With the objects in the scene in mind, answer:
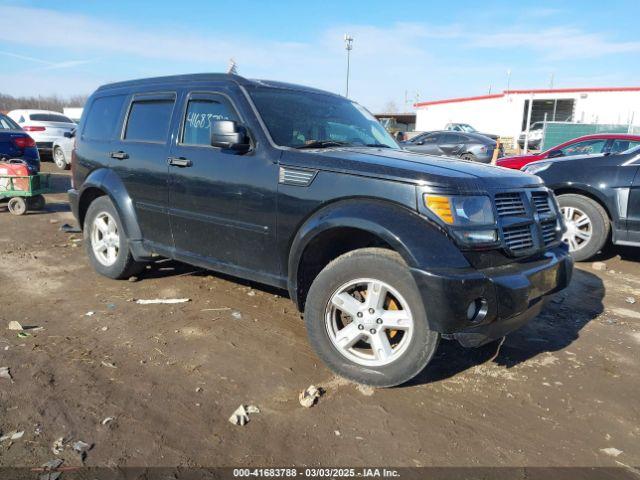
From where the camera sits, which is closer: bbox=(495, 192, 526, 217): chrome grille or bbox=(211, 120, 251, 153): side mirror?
bbox=(495, 192, 526, 217): chrome grille

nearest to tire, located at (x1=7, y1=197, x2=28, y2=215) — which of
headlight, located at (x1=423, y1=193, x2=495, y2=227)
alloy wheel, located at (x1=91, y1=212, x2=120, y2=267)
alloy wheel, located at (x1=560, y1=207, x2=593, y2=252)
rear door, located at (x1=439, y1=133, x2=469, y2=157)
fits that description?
alloy wheel, located at (x1=91, y1=212, x2=120, y2=267)

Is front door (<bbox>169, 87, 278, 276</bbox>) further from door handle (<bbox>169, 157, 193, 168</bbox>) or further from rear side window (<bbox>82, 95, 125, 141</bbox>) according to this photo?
rear side window (<bbox>82, 95, 125, 141</bbox>)

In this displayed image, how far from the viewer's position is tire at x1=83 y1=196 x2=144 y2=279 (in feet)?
16.2

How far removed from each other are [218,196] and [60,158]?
44.1ft

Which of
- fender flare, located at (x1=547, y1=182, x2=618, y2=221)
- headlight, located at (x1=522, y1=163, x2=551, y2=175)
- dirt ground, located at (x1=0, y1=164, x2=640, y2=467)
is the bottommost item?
dirt ground, located at (x1=0, y1=164, x2=640, y2=467)

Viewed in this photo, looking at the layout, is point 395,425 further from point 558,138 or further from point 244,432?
point 558,138

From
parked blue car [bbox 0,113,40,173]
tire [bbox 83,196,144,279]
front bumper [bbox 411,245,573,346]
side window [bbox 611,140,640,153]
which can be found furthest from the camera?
parked blue car [bbox 0,113,40,173]

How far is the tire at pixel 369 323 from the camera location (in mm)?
2924

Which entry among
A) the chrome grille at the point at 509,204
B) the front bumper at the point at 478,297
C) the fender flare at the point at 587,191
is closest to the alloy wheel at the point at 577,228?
the fender flare at the point at 587,191

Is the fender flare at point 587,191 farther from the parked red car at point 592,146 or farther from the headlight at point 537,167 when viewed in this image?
the parked red car at point 592,146

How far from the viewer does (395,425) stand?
2787mm

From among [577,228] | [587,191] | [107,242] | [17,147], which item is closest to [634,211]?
[587,191]

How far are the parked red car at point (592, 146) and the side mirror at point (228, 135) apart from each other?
7.12m

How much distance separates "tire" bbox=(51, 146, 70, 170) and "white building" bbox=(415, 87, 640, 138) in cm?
2897
